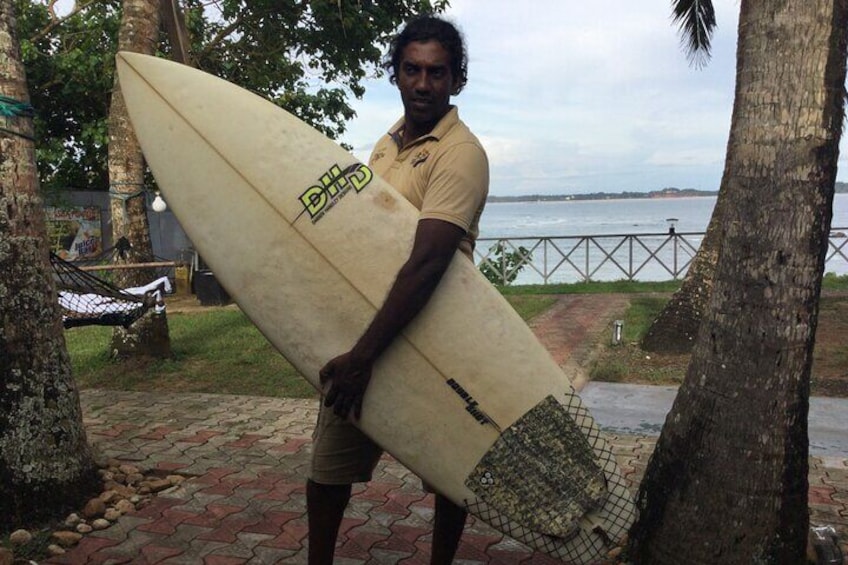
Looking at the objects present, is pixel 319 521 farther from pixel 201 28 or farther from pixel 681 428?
pixel 201 28

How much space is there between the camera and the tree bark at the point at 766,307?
2.24m

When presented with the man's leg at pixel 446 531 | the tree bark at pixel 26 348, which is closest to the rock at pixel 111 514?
the tree bark at pixel 26 348

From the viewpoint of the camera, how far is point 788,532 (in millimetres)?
2361

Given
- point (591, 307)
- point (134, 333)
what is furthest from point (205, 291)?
point (591, 307)

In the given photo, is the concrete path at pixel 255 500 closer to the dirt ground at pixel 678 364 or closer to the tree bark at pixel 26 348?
the tree bark at pixel 26 348

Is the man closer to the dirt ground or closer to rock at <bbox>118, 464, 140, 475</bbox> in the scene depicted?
rock at <bbox>118, 464, 140, 475</bbox>

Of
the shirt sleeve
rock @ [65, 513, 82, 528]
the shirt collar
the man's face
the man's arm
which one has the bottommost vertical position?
rock @ [65, 513, 82, 528]

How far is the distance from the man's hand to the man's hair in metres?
0.87

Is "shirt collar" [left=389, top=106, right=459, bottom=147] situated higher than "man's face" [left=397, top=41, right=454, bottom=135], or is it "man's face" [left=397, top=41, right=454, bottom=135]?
"man's face" [left=397, top=41, right=454, bottom=135]

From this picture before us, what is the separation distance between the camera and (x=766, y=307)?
228 cm

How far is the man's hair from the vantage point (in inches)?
77.9

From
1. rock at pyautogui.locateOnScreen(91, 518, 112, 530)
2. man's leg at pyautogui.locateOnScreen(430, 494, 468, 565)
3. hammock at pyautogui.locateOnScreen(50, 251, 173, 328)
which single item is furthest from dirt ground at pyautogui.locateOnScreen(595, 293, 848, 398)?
rock at pyautogui.locateOnScreen(91, 518, 112, 530)

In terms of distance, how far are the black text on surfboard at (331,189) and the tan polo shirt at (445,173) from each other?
0.09 meters

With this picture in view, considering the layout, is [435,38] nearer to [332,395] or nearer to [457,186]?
[457,186]
